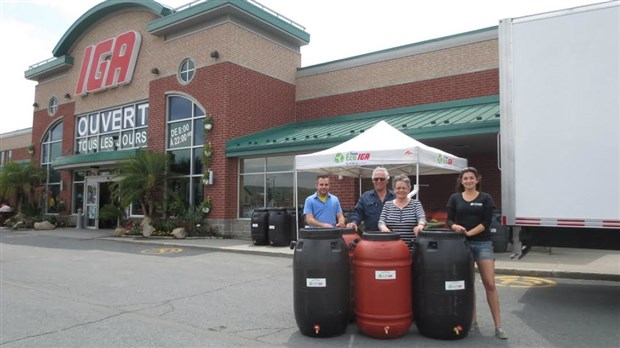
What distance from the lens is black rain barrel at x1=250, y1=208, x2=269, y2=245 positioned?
13.3 m

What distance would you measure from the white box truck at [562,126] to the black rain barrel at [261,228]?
26.4 ft

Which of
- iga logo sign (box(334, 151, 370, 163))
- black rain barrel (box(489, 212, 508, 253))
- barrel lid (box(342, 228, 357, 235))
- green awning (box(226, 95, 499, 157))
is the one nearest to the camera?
barrel lid (box(342, 228, 357, 235))

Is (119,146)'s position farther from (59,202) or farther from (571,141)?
(571,141)

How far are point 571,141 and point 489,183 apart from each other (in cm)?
851

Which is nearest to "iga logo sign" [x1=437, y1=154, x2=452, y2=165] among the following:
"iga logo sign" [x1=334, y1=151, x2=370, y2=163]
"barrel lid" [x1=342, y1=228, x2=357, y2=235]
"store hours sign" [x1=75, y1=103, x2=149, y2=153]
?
"iga logo sign" [x1=334, y1=151, x2=370, y2=163]

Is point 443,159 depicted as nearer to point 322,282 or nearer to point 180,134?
point 322,282

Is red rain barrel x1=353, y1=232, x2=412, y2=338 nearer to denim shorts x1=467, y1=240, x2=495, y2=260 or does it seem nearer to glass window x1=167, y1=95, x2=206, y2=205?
denim shorts x1=467, y1=240, x2=495, y2=260

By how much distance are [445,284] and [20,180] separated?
957 inches

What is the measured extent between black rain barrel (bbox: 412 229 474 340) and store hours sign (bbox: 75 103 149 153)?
1675 centimetres

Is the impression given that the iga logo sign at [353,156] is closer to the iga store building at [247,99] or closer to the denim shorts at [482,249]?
the iga store building at [247,99]

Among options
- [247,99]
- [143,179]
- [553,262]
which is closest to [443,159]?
[553,262]

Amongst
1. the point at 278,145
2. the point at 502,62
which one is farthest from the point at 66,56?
the point at 502,62

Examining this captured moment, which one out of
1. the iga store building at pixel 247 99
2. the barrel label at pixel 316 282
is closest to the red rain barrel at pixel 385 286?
the barrel label at pixel 316 282

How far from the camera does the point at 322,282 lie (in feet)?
15.3
